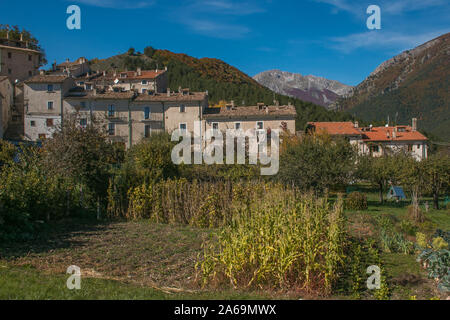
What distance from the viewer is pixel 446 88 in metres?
75.4

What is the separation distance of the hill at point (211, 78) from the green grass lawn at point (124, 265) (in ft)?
126

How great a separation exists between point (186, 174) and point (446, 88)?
73.9 m

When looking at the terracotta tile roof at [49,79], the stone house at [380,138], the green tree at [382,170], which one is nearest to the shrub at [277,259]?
the green tree at [382,170]

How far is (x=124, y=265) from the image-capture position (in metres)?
7.38

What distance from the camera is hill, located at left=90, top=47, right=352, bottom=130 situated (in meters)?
58.7

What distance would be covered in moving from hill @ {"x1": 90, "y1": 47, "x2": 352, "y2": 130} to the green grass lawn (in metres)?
38.4

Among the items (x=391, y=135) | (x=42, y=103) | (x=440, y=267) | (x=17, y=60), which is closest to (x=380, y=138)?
(x=391, y=135)

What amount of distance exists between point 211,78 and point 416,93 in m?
40.3

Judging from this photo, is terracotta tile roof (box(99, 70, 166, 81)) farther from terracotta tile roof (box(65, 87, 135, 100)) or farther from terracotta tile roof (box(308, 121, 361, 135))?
terracotta tile roof (box(308, 121, 361, 135))

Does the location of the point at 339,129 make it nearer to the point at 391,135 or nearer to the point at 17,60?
the point at 391,135

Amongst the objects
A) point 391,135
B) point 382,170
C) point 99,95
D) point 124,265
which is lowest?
point 124,265

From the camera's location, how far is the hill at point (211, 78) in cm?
5866

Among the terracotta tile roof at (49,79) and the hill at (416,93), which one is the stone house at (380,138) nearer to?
the hill at (416,93)
